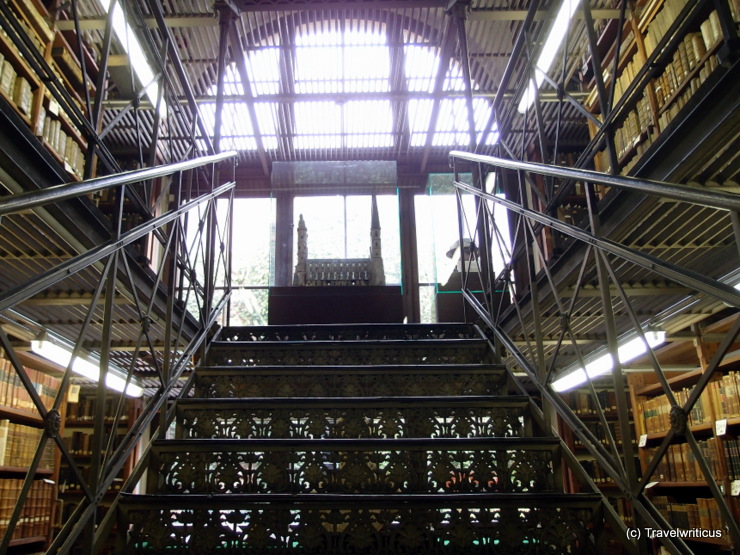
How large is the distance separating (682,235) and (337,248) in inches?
224

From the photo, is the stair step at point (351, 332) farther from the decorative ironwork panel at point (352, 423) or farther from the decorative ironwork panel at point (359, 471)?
the decorative ironwork panel at point (359, 471)

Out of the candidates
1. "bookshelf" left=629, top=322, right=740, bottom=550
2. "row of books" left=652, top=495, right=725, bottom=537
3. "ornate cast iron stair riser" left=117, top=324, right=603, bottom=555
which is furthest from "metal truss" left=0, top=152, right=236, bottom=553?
"row of books" left=652, top=495, right=725, bottom=537

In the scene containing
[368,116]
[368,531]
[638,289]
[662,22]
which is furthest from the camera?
[368,116]

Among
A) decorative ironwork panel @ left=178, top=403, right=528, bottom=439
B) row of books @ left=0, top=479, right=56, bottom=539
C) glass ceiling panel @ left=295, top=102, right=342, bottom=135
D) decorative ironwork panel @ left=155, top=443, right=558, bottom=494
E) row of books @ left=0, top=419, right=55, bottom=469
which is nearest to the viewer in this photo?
decorative ironwork panel @ left=155, top=443, right=558, bottom=494

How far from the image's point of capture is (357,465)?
212 centimetres

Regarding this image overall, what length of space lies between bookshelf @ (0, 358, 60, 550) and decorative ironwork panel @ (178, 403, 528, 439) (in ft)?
9.10

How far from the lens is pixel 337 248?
7.85 metres

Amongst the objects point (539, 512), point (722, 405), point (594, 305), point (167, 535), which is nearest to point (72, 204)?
point (167, 535)

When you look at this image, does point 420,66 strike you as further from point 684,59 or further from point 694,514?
point 694,514

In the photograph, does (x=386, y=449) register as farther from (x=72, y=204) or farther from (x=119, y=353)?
(x=119, y=353)

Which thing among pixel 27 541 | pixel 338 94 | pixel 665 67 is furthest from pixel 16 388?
pixel 665 67

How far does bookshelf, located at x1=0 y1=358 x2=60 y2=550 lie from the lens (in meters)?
4.51

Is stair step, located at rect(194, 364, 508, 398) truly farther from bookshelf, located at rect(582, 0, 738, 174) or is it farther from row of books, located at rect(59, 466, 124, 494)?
row of books, located at rect(59, 466, 124, 494)

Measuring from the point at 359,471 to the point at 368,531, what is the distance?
0.92ft
